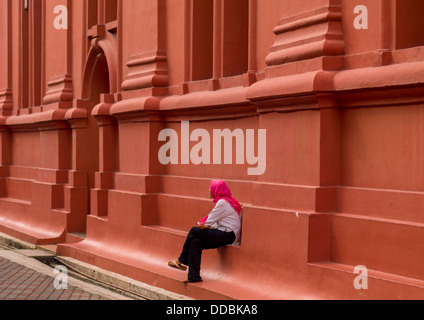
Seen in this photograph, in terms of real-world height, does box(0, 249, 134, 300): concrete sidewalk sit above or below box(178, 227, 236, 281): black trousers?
below

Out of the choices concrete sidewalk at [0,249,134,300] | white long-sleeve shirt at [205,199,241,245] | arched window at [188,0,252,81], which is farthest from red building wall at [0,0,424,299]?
concrete sidewalk at [0,249,134,300]

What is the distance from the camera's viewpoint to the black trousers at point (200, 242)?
29.6 feet

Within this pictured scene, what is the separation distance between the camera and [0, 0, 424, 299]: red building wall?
24.4 ft

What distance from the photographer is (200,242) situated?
9.03 meters

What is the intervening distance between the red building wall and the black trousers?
0.20 meters

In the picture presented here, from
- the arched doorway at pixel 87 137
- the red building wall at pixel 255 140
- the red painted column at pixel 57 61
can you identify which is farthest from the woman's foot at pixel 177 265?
the red painted column at pixel 57 61

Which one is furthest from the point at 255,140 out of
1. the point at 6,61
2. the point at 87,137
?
the point at 6,61

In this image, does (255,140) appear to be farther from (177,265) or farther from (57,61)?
(57,61)

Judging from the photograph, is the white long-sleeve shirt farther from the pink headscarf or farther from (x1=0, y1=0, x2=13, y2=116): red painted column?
(x1=0, y1=0, x2=13, y2=116): red painted column

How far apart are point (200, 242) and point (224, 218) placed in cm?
41

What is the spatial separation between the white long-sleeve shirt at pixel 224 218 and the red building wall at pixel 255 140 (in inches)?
5.6

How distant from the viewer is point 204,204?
1026cm
